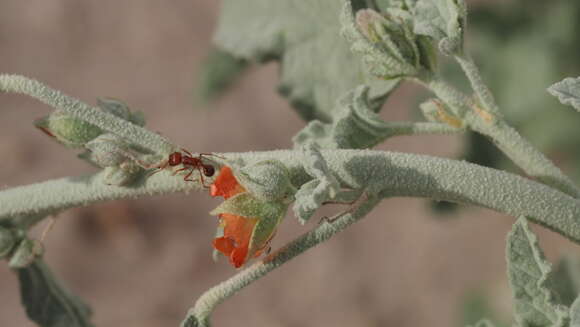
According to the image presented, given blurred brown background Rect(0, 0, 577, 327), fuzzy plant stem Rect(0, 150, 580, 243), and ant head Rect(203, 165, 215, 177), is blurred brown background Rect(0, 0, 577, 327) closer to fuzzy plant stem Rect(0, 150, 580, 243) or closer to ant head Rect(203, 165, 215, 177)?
fuzzy plant stem Rect(0, 150, 580, 243)

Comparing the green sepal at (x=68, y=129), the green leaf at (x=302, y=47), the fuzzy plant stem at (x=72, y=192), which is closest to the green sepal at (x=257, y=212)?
the fuzzy plant stem at (x=72, y=192)

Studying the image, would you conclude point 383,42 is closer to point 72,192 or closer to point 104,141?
point 104,141

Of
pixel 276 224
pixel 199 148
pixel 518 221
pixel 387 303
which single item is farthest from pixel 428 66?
pixel 199 148

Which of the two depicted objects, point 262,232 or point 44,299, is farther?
point 44,299

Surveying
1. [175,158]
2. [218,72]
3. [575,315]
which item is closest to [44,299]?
[175,158]

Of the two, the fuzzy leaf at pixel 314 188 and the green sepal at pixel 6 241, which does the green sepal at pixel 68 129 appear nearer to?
the green sepal at pixel 6 241
